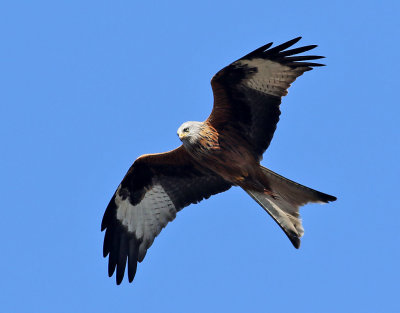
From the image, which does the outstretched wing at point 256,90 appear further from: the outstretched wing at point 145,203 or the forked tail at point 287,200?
the outstretched wing at point 145,203

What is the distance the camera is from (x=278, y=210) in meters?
10.6

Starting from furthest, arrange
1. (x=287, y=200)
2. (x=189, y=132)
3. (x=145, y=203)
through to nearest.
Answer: (x=145, y=203), (x=287, y=200), (x=189, y=132)

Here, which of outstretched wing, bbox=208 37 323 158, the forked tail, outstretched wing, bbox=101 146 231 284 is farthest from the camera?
outstretched wing, bbox=101 146 231 284

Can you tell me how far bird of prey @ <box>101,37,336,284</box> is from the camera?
33.7 ft

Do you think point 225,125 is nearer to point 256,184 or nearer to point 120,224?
point 256,184

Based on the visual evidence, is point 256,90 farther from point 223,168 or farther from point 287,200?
point 287,200

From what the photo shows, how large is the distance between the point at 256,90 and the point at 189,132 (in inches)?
46.0

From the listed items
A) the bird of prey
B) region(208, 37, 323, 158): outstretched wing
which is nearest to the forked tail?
the bird of prey

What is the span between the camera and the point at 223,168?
421 inches

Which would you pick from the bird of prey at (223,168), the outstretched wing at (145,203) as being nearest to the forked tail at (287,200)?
the bird of prey at (223,168)

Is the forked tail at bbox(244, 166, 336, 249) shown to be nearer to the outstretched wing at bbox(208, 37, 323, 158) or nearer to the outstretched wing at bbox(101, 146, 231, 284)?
the outstretched wing at bbox(208, 37, 323, 158)

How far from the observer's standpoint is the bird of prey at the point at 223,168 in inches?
404

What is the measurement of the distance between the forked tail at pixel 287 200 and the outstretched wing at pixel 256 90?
52 cm

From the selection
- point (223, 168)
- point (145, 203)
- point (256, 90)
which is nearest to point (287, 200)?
point (223, 168)
